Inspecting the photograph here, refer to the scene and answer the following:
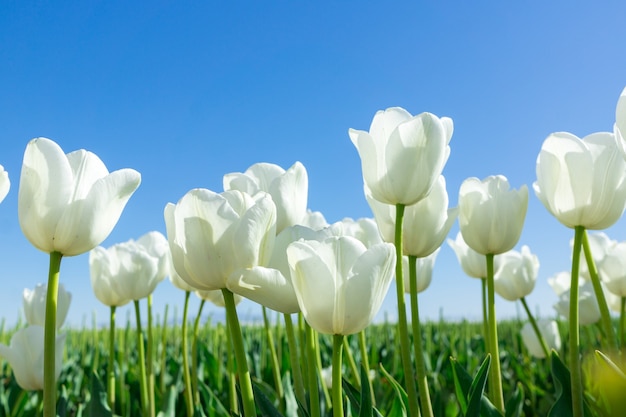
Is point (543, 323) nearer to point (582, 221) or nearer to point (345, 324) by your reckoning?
point (582, 221)

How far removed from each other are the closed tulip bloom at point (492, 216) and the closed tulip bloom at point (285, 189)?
0.50m

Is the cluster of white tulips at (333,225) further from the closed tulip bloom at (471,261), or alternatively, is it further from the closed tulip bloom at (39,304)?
the closed tulip bloom at (471,261)

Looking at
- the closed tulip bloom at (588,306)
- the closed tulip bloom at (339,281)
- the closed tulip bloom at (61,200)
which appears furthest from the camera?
the closed tulip bloom at (588,306)

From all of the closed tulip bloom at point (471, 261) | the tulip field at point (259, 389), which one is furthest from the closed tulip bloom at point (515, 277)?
the tulip field at point (259, 389)

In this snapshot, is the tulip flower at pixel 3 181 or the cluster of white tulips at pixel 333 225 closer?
the cluster of white tulips at pixel 333 225

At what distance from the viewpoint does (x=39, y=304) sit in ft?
6.98

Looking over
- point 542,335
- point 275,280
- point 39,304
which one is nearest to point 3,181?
point 275,280

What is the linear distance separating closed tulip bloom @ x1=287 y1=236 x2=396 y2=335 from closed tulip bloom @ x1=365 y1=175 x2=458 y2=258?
441 mm

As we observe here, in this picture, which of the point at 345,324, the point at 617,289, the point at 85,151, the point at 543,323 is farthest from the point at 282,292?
the point at 543,323

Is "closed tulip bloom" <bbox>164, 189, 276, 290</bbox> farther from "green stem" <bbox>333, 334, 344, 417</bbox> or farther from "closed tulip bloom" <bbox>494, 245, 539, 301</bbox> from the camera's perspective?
"closed tulip bloom" <bbox>494, 245, 539, 301</bbox>

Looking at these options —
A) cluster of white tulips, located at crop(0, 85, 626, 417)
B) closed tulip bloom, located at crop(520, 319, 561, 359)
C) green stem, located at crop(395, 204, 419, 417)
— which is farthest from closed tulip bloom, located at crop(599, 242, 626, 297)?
green stem, located at crop(395, 204, 419, 417)

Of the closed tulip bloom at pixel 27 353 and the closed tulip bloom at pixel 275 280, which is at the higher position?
the closed tulip bloom at pixel 275 280

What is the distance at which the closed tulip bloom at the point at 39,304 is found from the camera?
6.72ft

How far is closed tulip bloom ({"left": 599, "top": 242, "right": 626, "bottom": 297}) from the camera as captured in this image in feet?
7.23
